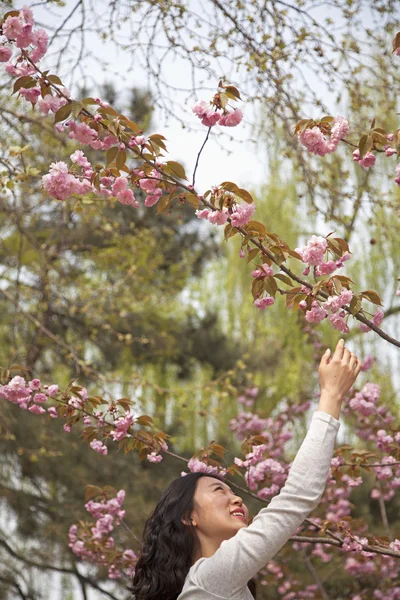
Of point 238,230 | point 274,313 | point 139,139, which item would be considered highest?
point 274,313

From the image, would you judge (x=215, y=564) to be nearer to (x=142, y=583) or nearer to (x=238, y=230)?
(x=142, y=583)

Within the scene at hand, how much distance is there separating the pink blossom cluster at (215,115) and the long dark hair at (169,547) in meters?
0.93

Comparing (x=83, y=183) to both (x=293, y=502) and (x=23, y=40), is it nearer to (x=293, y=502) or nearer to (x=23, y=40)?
(x=23, y=40)

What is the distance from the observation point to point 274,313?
36.7 feet

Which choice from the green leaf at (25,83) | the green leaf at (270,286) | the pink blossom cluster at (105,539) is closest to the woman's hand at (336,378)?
the green leaf at (270,286)

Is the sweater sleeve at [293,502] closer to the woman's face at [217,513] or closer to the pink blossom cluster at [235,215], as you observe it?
the woman's face at [217,513]

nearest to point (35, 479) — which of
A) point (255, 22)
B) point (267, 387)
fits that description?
point (267, 387)

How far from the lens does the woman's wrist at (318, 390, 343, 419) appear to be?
5.37ft

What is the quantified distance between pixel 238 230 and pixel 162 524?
0.78 metres

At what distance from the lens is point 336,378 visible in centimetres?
166

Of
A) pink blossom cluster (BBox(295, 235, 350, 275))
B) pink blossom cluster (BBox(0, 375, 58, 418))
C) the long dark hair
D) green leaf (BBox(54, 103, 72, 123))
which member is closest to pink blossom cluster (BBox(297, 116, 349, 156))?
pink blossom cluster (BBox(295, 235, 350, 275))

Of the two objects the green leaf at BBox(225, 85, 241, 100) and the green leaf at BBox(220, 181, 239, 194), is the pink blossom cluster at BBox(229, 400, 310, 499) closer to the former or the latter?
the green leaf at BBox(220, 181, 239, 194)

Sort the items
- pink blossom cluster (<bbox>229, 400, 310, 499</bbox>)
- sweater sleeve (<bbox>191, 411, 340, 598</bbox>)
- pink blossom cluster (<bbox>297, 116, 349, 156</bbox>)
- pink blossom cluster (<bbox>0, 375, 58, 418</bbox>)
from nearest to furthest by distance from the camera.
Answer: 1. sweater sleeve (<bbox>191, 411, 340, 598</bbox>)
2. pink blossom cluster (<bbox>297, 116, 349, 156</bbox>)
3. pink blossom cluster (<bbox>0, 375, 58, 418</bbox>)
4. pink blossom cluster (<bbox>229, 400, 310, 499</bbox>)

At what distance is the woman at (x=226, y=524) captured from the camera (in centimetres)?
160
